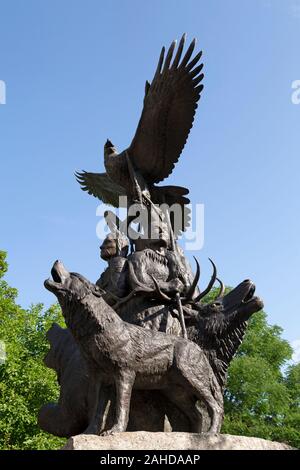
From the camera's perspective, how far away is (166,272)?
5.77 metres

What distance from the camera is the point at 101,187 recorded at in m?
8.05

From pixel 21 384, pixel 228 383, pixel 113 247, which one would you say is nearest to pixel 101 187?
pixel 113 247

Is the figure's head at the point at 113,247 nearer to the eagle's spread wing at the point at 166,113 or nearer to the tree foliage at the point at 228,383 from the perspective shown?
the eagle's spread wing at the point at 166,113

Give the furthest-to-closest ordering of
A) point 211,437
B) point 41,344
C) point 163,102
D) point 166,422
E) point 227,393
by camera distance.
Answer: point 227,393
point 41,344
point 163,102
point 166,422
point 211,437

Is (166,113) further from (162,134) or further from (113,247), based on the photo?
(113,247)

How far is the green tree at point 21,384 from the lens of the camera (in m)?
14.3

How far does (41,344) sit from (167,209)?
11803 millimetres

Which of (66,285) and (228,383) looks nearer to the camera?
Answer: (66,285)

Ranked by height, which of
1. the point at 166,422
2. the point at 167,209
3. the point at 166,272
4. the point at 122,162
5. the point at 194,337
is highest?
the point at 122,162

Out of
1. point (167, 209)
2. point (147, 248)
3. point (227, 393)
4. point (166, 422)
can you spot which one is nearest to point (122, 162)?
point (167, 209)

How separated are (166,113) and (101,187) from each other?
190 cm

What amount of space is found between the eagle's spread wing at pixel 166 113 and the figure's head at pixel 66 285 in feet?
9.32

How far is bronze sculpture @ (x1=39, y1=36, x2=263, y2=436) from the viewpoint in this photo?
413cm
